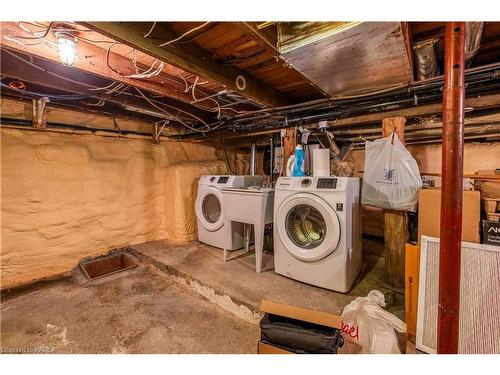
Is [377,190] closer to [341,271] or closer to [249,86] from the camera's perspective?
[341,271]

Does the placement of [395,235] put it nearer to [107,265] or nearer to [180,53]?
[180,53]

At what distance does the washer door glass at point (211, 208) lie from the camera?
3204mm

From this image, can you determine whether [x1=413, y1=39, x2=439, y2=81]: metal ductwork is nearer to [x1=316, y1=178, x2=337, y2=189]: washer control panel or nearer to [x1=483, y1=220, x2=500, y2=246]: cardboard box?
[x1=316, y1=178, x2=337, y2=189]: washer control panel

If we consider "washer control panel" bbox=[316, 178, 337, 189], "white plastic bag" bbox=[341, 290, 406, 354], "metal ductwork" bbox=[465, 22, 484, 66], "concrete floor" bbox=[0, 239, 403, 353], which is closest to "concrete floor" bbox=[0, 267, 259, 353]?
"concrete floor" bbox=[0, 239, 403, 353]

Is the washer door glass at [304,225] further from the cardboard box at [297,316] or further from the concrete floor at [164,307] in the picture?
the cardboard box at [297,316]

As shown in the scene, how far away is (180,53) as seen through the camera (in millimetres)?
1450

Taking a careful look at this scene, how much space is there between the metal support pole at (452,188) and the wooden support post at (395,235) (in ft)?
3.23

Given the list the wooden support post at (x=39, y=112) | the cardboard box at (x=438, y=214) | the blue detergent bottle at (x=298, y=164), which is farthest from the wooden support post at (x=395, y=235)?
the wooden support post at (x=39, y=112)

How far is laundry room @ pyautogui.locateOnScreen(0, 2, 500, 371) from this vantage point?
1.20 metres

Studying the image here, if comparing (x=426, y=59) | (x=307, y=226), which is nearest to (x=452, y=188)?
(x=426, y=59)

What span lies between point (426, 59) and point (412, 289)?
1.58m
